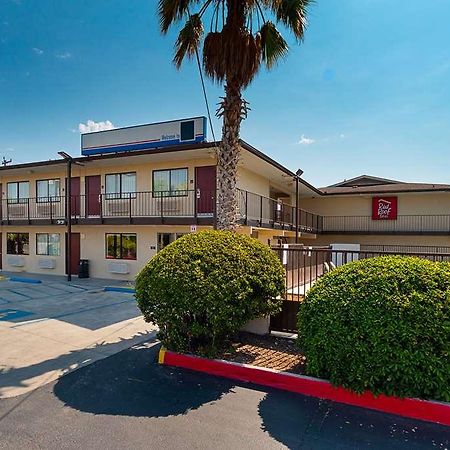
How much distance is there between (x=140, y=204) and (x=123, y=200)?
1044 mm

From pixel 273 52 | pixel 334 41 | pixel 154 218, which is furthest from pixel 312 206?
pixel 273 52

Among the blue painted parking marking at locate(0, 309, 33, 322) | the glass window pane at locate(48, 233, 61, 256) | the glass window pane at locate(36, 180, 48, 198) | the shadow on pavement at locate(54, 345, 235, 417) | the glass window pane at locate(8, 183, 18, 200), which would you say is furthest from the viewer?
the glass window pane at locate(8, 183, 18, 200)

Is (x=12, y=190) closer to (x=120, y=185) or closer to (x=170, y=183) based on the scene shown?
(x=120, y=185)

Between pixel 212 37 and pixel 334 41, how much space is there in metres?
4.05

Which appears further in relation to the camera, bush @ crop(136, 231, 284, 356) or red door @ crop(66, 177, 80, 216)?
red door @ crop(66, 177, 80, 216)

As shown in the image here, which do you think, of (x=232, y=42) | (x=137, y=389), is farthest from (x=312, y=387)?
(x=232, y=42)

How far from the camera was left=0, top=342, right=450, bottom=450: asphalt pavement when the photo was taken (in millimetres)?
3557

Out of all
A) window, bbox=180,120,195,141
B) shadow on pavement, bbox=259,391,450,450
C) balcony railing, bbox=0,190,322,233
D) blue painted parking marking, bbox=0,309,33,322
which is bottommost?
blue painted parking marking, bbox=0,309,33,322

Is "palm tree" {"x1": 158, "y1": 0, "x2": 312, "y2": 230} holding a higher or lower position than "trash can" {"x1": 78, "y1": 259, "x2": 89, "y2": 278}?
higher

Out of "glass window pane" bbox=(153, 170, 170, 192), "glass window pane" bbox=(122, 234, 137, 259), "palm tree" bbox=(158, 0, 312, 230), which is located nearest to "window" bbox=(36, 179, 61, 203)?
"glass window pane" bbox=(122, 234, 137, 259)

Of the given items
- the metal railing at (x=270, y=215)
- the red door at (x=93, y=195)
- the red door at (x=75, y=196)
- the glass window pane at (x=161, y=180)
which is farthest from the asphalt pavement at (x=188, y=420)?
the red door at (x=75, y=196)

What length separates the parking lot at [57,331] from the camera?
5.57 metres

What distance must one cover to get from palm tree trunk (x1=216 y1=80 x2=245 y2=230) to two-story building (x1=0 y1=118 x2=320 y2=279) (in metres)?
4.64

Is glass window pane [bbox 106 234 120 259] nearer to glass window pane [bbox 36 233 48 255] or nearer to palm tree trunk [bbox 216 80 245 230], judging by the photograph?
glass window pane [bbox 36 233 48 255]
